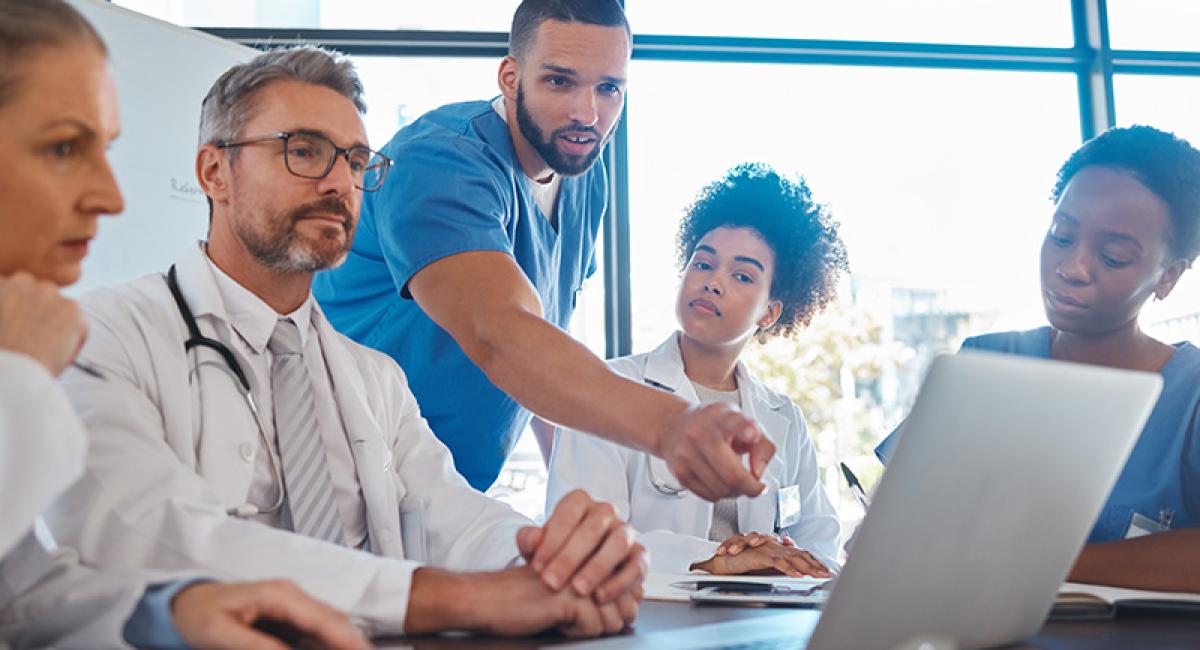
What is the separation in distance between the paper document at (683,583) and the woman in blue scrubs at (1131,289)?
0.49 meters

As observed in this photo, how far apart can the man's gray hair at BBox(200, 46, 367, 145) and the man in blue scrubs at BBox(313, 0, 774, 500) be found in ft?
0.87

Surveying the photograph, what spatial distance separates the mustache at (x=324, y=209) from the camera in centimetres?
152

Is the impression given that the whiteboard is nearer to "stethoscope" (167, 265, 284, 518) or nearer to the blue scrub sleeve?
the blue scrub sleeve

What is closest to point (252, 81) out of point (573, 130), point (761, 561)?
point (573, 130)

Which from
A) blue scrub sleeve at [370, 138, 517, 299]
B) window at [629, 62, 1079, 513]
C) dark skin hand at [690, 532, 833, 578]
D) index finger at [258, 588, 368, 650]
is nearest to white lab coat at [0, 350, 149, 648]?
index finger at [258, 588, 368, 650]

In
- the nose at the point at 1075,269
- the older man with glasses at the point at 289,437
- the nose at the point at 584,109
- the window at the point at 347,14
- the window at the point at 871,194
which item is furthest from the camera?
the window at the point at 871,194

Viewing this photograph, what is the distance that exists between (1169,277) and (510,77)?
4.33 feet

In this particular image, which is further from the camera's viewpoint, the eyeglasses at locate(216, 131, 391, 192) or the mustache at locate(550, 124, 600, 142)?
the mustache at locate(550, 124, 600, 142)

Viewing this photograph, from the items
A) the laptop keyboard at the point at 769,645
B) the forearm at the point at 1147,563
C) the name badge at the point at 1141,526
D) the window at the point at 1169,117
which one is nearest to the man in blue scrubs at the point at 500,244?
the laptop keyboard at the point at 769,645

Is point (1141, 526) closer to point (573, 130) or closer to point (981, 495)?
point (981, 495)

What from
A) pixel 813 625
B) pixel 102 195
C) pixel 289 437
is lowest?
pixel 813 625

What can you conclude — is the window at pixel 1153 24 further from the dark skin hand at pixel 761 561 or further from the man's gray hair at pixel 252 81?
the man's gray hair at pixel 252 81

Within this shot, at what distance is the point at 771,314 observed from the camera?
9.27 ft

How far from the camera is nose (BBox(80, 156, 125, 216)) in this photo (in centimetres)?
88
